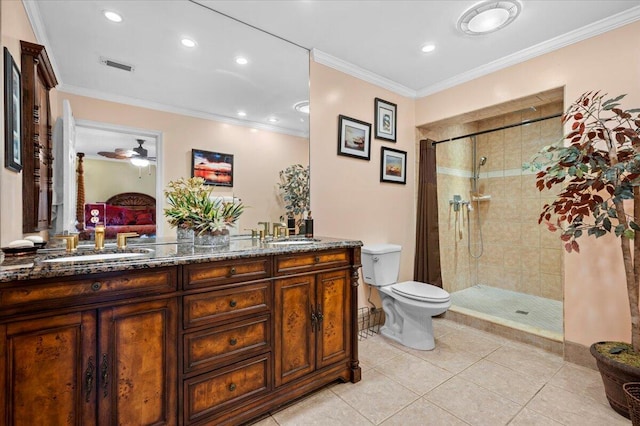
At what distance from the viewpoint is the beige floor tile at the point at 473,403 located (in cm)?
162

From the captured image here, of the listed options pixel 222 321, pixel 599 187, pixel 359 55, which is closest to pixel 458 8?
pixel 359 55

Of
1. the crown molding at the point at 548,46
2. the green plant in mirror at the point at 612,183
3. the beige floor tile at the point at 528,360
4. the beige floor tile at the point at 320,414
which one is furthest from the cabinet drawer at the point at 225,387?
the crown molding at the point at 548,46

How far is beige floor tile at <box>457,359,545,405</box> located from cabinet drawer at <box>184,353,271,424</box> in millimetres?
1422

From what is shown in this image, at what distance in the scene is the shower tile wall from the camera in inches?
139

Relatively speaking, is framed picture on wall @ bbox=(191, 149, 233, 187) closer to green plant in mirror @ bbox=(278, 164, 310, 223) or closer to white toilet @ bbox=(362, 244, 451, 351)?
green plant in mirror @ bbox=(278, 164, 310, 223)

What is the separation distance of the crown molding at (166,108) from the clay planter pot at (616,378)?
2.52m

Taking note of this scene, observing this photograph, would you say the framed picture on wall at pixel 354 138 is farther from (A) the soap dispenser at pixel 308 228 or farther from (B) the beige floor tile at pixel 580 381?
(B) the beige floor tile at pixel 580 381

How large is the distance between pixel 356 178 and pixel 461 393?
1874 millimetres

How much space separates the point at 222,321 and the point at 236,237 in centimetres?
86

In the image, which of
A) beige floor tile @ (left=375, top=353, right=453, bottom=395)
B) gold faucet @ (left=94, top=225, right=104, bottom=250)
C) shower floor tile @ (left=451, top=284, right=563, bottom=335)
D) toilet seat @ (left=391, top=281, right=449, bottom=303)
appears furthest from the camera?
shower floor tile @ (left=451, top=284, right=563, bottom=335)

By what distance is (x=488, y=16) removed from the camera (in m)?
2.03

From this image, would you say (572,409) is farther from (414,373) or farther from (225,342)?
(225,342)

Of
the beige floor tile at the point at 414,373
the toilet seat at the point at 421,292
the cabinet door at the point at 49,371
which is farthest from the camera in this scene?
the toilet seat at the point at 421,292

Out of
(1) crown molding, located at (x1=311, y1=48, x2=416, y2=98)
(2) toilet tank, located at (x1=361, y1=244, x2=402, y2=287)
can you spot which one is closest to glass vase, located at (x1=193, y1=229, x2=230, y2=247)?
(2) toilet tank, located at (x1=361, y1=244, x2=402, y2=287)
